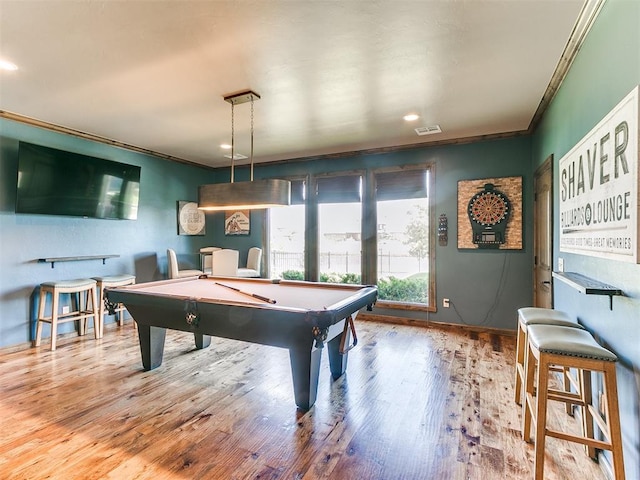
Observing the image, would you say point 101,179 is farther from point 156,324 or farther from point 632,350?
point 632,350

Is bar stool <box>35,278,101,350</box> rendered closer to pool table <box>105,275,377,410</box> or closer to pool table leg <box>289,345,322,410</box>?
pool table <box>105,275,377,410</box>

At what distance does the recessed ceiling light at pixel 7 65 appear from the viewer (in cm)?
258

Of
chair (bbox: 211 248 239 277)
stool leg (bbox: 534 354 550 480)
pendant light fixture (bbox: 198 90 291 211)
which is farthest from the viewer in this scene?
chair (bbox: 211 248 239 277)

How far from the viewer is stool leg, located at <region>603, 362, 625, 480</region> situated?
62.2 inches

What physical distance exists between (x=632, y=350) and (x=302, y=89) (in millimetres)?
2937

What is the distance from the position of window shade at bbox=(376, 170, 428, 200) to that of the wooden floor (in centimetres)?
236

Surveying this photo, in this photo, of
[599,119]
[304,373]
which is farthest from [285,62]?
[304,373]

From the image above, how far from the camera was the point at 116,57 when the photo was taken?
8.25 ft

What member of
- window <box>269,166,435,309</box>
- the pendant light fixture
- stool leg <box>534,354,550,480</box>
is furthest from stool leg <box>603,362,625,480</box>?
window <box>269,166,435,309</box>

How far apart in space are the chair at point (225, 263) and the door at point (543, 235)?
4119 mm

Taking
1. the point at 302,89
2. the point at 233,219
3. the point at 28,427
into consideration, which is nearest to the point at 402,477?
the point at 28,427

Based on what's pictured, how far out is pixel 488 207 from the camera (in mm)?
4492

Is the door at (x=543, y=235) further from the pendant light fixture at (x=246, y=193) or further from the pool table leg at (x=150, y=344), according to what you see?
the pool table leg at (x=150, y=344)

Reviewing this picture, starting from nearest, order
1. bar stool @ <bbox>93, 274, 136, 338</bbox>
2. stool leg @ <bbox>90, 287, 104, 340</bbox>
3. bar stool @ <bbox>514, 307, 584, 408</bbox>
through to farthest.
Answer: bar stool @ <bbox>514, 307, 584, 408</bbox>, stool leg @ <bbox>90, 287, 104, 340</bbox>, bar stool @ <bbox>93, 274, 136, 338</bbox>
